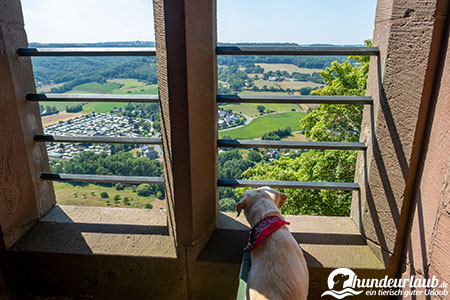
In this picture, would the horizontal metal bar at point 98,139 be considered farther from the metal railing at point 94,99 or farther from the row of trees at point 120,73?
the row of trees at point 120,73

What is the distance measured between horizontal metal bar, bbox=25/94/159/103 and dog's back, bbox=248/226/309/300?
1517mm

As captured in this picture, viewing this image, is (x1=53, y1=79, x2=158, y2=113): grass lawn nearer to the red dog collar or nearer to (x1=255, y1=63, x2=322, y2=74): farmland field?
(x1=255, y1=63, x2=322, y2=74): farmland field

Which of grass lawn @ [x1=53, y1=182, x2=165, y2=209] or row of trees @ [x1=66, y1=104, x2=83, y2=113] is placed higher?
row of trees @ [x1=66, y1=104, x2=83, y2=113]

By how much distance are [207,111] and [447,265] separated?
2072mm

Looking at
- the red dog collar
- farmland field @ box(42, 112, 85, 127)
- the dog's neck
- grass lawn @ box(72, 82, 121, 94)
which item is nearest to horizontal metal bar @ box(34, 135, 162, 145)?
farmland field @ box(42, 112, 85, 127)

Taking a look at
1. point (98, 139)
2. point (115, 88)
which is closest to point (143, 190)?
point (98, 139)

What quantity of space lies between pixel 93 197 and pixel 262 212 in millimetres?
2370

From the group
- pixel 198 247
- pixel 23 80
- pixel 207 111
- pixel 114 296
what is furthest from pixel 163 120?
pixel 114 296

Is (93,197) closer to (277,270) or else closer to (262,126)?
(262,126)

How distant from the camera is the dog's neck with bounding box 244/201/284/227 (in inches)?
107

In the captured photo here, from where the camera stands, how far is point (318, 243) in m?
3.24

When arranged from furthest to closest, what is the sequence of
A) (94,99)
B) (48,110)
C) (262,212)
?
→ (48,110)
(94,99)
(262,212)

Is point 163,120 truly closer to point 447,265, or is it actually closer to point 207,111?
point 207,111

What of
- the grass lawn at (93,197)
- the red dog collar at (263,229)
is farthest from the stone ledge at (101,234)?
the red dog collar at (263,229)
